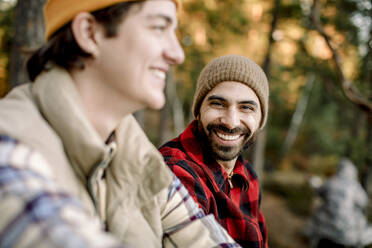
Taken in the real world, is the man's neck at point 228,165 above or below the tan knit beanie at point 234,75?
below

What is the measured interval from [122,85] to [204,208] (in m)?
0.89

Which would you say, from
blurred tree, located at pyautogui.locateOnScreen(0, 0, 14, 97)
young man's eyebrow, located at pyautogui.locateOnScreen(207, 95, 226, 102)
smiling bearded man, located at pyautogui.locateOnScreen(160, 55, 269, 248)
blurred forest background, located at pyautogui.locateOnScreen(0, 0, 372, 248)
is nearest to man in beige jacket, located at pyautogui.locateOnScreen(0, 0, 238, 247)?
smiling bearded man, located at pyautogui.locateOnScreen(160, 55, 269, 248)

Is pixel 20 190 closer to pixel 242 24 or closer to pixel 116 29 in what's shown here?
pixel 116 29

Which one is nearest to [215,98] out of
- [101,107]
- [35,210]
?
[101,107]

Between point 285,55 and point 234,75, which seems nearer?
point 234,75

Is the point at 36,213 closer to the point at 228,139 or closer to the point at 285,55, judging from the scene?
the point at 228,139

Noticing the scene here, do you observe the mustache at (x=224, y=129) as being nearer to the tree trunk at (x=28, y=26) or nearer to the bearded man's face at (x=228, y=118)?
the bearded man's face at (x=228, y=118)

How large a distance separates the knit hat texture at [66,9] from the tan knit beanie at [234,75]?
1.13 m

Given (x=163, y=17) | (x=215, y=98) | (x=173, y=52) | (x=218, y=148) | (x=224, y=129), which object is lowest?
(x=218, y=148)

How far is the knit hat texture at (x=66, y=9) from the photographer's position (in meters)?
1.15

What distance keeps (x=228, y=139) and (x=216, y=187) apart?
36cm

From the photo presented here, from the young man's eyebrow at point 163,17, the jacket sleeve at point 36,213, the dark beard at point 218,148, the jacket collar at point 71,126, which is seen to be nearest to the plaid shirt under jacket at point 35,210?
the jacket sleeve at point 36,213

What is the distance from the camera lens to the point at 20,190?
0.73 meters

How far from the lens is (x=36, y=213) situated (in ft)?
2.31
